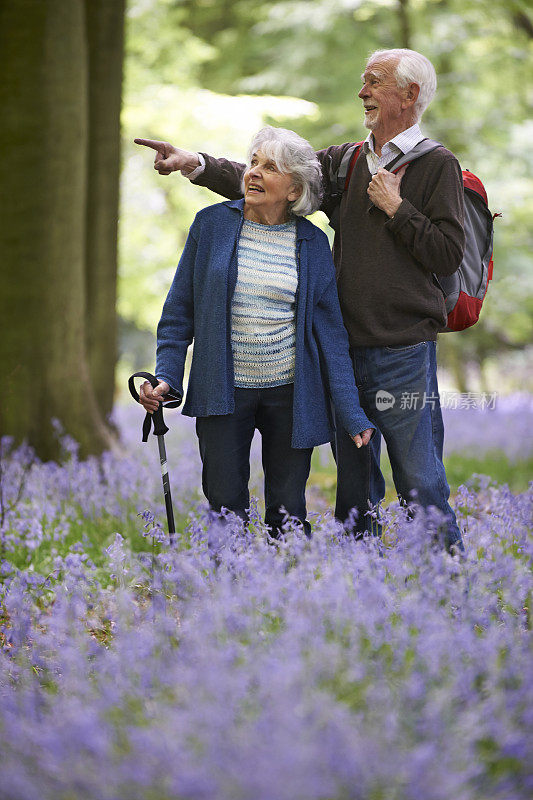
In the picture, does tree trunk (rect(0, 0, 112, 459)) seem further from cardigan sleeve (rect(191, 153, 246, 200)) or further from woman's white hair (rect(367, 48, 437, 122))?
woman's white hair (rect(367, 48, 437, 122))

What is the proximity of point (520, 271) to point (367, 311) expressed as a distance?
1232cm

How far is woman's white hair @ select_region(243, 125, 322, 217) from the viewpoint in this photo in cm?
325

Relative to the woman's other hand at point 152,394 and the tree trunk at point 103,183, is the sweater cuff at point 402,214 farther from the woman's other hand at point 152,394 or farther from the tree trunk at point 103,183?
the tree trunk at point 103,183

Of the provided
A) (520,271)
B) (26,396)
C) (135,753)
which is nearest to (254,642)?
(135,753)

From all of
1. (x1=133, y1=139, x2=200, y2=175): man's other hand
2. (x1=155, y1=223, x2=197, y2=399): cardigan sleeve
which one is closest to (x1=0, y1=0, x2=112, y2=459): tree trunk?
(x1=133, y1=139, x2=200, y2=175): man's other hand

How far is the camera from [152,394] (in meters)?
3.35

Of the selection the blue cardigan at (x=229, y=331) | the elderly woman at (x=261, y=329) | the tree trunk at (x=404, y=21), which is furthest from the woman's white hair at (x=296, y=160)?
the tree trunk at (x=404, y=21)

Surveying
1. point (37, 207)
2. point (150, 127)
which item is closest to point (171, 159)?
point (37, 207)

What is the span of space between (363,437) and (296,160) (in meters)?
1.19

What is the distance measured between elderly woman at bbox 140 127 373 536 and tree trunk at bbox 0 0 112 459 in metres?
2.72

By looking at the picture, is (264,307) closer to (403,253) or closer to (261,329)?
(261,329)

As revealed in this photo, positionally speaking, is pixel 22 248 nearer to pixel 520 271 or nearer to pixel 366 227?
pixel 366 227

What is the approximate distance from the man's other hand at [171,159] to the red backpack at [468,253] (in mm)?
638

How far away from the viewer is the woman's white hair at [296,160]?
325cm
